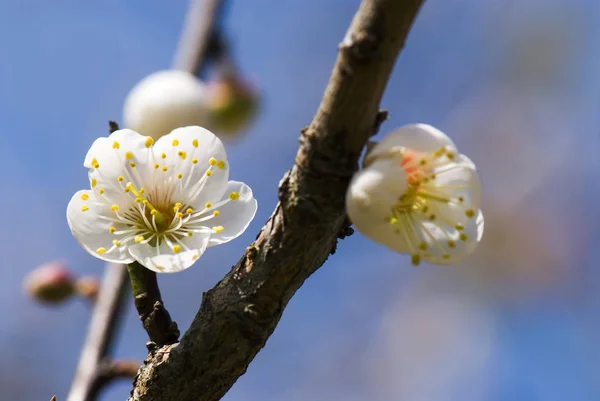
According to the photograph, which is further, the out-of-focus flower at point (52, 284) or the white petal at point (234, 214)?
the out-of-focus flower at point (52, 284)

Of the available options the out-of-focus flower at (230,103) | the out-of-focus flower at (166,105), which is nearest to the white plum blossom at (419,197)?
the out-of-focus flower at (166,105)

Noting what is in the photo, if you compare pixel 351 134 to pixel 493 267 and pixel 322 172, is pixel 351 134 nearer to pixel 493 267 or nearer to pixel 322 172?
pixel 322 172

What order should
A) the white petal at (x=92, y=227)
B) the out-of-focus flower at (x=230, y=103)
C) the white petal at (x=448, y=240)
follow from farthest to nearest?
the out-of-focus flower at (x=230, y=103), the white petal at (x=92, y=227), the white petal at (x=448, y=240)

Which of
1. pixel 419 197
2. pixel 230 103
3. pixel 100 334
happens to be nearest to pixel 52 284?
pixel 100 334

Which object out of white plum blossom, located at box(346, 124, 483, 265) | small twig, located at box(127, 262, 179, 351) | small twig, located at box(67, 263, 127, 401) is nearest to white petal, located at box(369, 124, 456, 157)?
white plum blossom, located at box(346, 124, 483, 265)

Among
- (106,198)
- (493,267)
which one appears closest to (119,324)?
(106,198)

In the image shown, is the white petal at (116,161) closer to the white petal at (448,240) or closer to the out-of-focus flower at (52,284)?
the white petal at (448,240)
